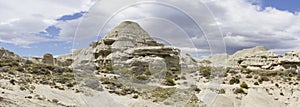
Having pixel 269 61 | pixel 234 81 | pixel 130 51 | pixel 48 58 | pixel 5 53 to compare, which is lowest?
pixel 234 81

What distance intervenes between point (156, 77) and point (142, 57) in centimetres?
836

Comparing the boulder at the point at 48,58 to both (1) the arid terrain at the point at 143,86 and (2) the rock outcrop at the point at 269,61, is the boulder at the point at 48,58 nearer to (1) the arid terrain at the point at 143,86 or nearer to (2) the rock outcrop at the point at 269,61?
(1) the arid terrain at the point at 143,86

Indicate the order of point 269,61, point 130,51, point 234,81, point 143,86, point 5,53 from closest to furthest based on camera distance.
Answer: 1. point 143,86
2. point 234,81
3. point 130,51
4. point 5,53
5. point 269,61

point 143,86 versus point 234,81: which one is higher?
point 143,86

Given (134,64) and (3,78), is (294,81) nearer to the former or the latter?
(134,64)

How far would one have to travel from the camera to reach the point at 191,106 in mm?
22062

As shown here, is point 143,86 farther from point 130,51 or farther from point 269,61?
point 269,61

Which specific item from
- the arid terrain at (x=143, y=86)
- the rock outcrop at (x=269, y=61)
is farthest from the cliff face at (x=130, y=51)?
the rock outcrop at (x=269, y=61)

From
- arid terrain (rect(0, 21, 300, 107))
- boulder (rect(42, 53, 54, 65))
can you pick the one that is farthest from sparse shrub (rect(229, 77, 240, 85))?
boulder (rect(42, 53, 54, 65))

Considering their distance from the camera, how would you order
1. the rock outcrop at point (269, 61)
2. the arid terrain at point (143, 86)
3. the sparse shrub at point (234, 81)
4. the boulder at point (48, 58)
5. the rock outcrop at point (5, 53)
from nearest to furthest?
the arid terrain at point (143, 86)
the sparse shrub at point (234, 81)
the rock outcrop at point (269, 61)
the rock outcrop at point (5, 53)
the boulder at point (48, 58)

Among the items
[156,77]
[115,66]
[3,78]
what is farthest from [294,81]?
[3,78]

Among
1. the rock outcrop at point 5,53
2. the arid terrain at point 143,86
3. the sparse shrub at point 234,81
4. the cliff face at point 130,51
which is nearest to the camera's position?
the arid terrain at point 143,86

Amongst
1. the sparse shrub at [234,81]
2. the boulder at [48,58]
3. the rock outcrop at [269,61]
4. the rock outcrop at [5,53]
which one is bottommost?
the sparse shrub at [234,81]

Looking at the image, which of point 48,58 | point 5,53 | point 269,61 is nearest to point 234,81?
point 269,61
